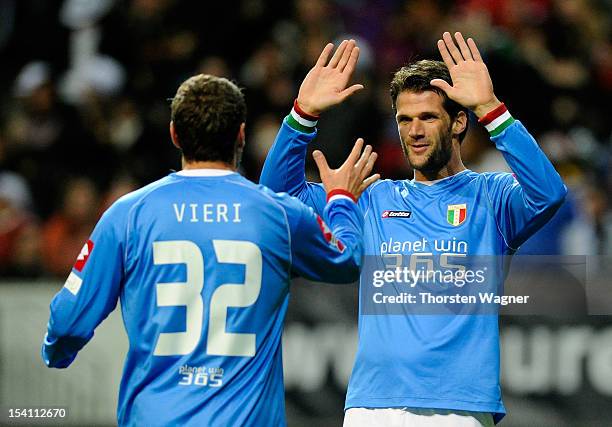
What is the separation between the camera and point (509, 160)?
189 inches

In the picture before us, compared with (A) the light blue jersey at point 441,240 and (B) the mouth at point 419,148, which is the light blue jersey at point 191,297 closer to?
(A) the light blue jersey at point 441,240

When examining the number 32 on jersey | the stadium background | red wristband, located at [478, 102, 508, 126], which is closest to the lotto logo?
the number 32 on jersey

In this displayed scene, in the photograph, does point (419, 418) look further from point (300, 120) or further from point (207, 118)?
point (207, 118)

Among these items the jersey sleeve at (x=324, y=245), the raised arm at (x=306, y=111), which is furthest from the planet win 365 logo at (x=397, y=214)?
the jersey sleeve at (x=324, y=245)

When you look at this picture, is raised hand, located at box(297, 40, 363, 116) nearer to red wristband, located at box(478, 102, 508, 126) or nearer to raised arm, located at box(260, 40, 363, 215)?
raised arm, located at box(260, 40, 363, 215)

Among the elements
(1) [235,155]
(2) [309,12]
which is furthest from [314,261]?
(2) [309,12]

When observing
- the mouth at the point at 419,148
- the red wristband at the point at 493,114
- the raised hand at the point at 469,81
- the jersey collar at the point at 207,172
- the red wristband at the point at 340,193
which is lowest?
the red wristband at the point at 340,193

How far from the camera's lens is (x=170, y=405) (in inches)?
159

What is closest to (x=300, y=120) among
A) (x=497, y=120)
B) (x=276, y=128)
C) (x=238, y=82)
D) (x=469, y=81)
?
(x=469, y=81)

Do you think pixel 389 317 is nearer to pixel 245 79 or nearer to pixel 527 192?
pixel 527 192

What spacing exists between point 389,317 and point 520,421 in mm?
2961

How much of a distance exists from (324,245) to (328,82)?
107cm

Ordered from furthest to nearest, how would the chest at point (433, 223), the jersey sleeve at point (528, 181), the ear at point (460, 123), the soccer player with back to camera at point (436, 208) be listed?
the ear at point (460, 123), the chest at point (433, 223), the soccer player with back to camera at point (436, 208), the jersey sleeve at point (528, 181)

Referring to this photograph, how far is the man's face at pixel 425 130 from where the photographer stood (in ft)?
16.9
